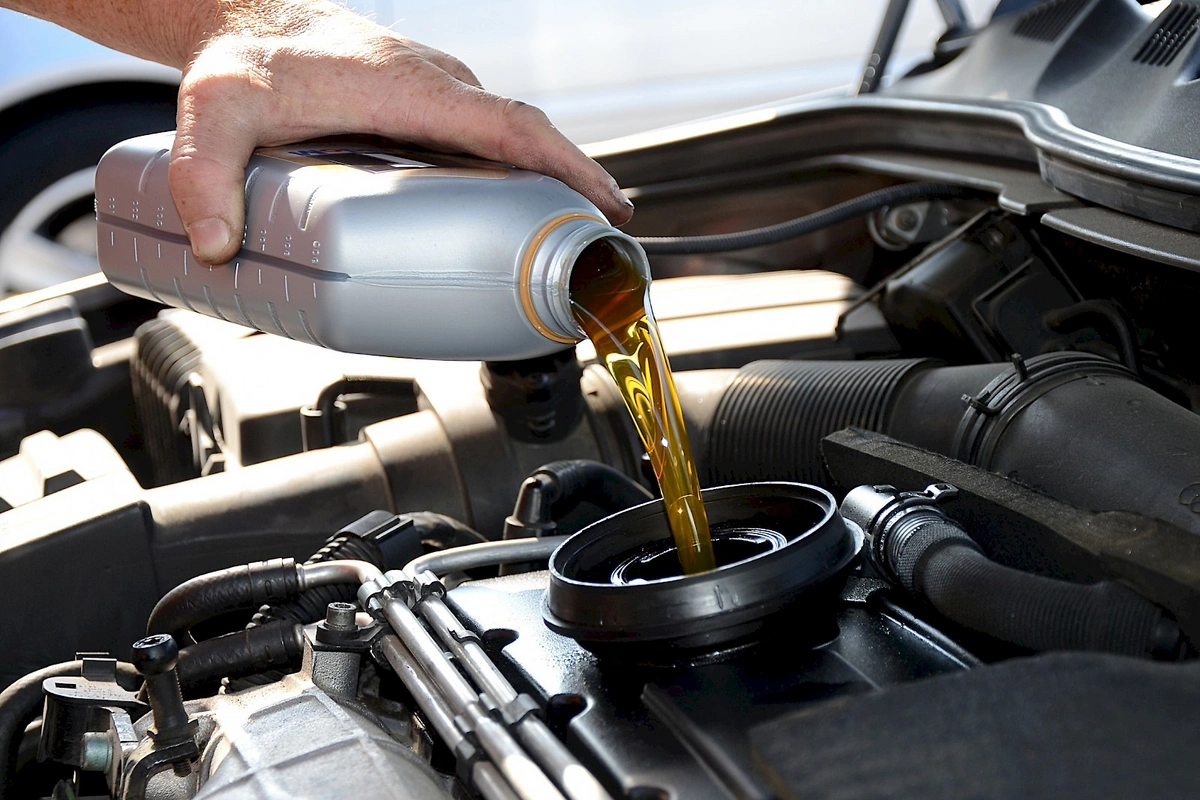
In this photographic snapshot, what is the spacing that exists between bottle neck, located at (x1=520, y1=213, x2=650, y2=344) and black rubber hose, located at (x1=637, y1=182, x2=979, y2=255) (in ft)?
2.37

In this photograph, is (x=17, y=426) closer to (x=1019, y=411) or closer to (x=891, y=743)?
(x=1019, y=411)

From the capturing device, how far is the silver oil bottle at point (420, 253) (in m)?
1.00

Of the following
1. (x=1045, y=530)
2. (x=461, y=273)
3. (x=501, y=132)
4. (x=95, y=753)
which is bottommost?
(x=95, y=753)

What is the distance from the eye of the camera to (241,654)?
112 cm

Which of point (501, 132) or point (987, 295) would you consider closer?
point (501, 132)

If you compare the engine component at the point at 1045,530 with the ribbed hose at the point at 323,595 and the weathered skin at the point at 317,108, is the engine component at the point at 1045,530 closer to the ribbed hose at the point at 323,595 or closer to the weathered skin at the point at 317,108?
the weathered skin at the point at 317,108

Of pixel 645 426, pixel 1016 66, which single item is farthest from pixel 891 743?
pixel 1016 66

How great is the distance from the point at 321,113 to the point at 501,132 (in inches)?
7.8

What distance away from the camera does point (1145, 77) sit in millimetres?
1441

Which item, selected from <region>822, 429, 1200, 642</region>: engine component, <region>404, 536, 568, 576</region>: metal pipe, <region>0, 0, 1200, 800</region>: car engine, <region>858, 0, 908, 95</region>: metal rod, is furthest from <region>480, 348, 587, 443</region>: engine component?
<region>858, 0, 908, 95</region>: metal rod

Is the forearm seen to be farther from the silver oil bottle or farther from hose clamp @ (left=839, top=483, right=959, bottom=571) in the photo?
hose clamp @ (left=839, top=483, right=959, bottom=571)

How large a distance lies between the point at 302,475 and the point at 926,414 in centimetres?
71

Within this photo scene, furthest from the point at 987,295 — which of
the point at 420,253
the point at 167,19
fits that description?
the point at 167,19

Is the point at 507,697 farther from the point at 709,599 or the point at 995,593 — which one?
the point at 995,593
